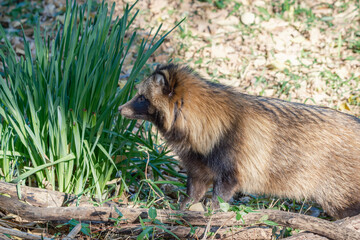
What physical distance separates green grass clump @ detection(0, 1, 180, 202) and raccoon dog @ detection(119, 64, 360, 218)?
1.11 ft

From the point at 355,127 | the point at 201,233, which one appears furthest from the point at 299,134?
the point at 201,233

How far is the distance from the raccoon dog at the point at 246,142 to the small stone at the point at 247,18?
363cm

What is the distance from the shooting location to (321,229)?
2.61m

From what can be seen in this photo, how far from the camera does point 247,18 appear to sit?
7238mm

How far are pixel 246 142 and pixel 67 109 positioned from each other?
163 centimetres

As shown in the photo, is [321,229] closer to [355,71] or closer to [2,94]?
[2,94]

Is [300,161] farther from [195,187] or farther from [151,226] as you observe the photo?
[151,226]

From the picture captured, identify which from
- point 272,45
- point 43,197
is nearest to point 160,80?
point 43,197

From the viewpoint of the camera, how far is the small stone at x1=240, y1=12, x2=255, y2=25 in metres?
7.21

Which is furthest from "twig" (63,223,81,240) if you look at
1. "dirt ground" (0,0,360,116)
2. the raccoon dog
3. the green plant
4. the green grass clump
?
"dirt ground" (0,0,360,116)

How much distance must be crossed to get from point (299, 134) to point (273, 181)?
0.51 metres

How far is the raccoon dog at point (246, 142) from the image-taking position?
3621 mm

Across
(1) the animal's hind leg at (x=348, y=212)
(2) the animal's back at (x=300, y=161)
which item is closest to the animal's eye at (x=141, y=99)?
(2) the animal's back at (x=300, y=161)

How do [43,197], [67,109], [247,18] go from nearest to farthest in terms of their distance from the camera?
[43,197], [67,109], [247,18]
